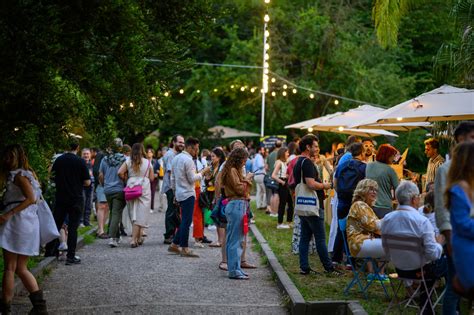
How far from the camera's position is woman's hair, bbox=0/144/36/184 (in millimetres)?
9508

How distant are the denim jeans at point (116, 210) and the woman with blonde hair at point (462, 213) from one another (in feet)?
38.0

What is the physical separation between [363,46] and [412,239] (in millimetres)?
34229

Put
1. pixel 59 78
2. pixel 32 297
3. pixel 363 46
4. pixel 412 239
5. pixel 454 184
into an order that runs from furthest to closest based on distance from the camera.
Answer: pixel 363 46 < pixel 59 78 < pixel 32 297 < pixel 412 239 < pixel 454 184

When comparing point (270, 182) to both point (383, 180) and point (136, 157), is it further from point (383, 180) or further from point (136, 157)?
point (383, 180)

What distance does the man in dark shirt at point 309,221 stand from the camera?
40.6 ft

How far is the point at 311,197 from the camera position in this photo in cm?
1232

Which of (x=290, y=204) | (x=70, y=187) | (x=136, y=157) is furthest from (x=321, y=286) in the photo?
(x=290, y=204)

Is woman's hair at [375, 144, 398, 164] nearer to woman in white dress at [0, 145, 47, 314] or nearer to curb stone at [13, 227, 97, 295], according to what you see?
woman in white dress at [0, 145, 47, 314]

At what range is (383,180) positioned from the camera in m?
12.0

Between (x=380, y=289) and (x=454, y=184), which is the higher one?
(x=454, y=184)

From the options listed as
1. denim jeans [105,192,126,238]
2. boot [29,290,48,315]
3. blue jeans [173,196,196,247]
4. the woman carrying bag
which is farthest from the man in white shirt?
boot [29,290,48,315]

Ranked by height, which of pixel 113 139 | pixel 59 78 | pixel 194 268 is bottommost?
pixel 194 268

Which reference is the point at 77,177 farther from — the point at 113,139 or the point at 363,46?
the point at 363,46

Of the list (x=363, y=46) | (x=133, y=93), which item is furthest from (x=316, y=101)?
(x=133, y=93)
